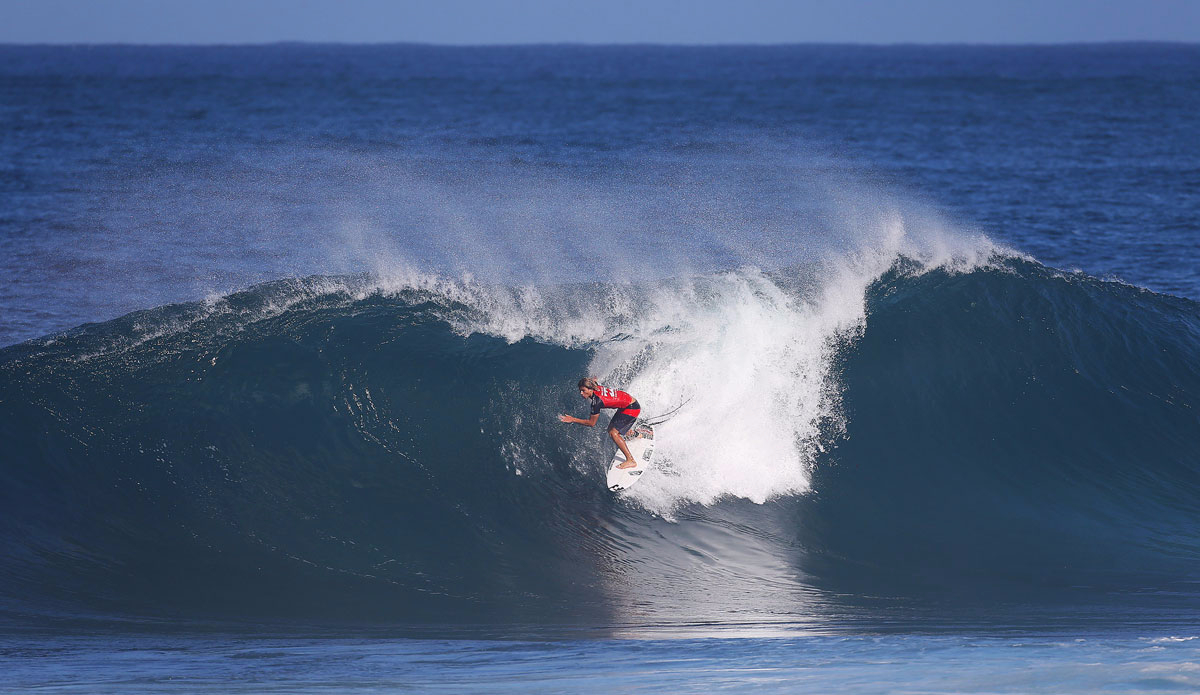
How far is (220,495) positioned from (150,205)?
672 inches

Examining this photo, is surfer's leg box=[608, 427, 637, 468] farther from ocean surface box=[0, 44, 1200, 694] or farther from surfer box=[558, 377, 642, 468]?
ocean surface box=[0, 44, 1200, 694]

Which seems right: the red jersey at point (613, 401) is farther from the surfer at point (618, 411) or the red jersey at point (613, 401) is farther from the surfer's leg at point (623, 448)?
the surfer's leg at point (623, 448)

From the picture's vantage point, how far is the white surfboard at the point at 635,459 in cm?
953

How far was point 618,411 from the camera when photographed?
9.54 meters

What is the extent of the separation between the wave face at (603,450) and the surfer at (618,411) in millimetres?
516

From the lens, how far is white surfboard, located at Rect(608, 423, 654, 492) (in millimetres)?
9531

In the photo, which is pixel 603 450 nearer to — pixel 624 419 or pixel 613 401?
pixel 624 419

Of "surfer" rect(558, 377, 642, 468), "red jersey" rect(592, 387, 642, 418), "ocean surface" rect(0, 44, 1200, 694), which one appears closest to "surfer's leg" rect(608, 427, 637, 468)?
"surfer" rect(558, 377, 642, 468)

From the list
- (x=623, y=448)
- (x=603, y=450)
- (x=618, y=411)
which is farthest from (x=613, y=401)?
(x=603, y=450)

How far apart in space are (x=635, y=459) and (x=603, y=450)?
66 centimetres

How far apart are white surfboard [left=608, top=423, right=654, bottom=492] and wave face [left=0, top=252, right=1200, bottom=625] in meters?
0.19

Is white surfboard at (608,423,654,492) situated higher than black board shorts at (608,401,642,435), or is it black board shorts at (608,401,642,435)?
black board shorts at (608,401,642,435)

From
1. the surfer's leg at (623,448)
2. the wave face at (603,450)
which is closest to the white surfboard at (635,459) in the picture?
the surfer's leg at (623,448)

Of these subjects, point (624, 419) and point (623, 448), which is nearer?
point (623, 448)
